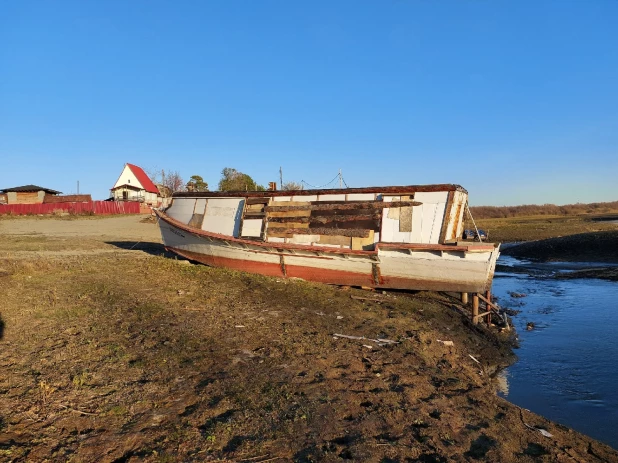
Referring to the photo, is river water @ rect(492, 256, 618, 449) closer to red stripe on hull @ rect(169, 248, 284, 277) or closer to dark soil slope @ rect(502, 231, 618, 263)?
red stripe on hull @ rect(169, 248, 284, 277)

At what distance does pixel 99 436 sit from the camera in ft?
12.7

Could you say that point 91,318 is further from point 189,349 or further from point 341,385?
point 341,385

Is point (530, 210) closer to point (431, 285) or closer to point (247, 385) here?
point (431, 285)

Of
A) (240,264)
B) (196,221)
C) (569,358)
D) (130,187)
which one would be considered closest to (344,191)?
(240,264)

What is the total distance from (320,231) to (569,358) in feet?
22.4

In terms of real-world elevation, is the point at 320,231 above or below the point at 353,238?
above

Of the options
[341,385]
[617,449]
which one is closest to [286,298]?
[341,385]

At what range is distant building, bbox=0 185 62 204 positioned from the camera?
54.6 meters

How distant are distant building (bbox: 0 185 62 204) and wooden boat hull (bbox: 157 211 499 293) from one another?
51.6 m

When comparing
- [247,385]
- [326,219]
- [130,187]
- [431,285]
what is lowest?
[247,385]

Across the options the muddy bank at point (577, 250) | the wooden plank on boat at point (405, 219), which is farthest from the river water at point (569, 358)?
the muddy bank at point (577, 250)

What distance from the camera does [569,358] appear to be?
8.69 m

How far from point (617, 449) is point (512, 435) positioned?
178 cm

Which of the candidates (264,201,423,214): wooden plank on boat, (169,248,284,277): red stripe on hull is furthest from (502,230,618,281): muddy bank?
(169,248,284,277): red stripe on hull
